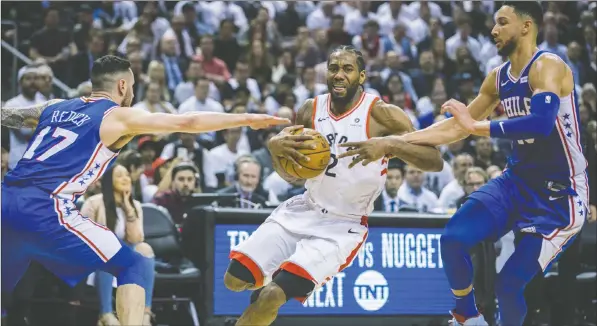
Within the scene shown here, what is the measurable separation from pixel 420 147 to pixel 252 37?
9.18 meters

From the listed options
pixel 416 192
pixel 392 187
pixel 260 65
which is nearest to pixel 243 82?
pixel 260 65

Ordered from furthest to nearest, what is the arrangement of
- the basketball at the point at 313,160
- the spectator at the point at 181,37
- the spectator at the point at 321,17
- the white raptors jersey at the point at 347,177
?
the spectator at the point at 321,17 < the spectator at the point at 181,37 < the white raptors jersey at the point at 347,177 < the basketball at the point at 313,160

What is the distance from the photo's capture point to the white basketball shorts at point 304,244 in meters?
6.04

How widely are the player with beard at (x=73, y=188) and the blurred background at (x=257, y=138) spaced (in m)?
2.49

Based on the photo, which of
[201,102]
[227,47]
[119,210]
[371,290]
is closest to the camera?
[119,210]

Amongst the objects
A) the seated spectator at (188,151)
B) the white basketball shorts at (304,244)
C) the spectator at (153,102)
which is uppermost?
the spectator at (153,102)

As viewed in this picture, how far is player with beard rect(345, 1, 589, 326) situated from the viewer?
627 cm

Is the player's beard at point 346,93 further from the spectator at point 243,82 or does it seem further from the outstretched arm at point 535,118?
the spectator at point 243,82

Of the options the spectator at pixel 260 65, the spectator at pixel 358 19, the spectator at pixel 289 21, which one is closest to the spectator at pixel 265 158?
the spectator at pixel 260 65

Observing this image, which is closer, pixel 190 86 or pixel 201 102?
pixel 201 102

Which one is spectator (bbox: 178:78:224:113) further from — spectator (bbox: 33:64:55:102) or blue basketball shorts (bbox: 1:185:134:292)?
blue basketball shorts (bbox: 1:185:134:292)

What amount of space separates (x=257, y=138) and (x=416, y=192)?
93.2 inches

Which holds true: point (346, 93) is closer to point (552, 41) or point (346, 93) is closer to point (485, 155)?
point (485, 155)

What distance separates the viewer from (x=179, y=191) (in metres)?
10.1
